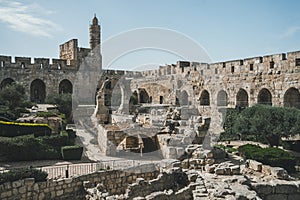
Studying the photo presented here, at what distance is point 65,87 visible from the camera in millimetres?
35125

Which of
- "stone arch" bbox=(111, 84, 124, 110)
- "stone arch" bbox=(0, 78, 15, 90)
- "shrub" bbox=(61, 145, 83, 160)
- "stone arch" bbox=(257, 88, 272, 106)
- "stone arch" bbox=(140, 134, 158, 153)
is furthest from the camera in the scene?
"stone arch" bbox=(0, 78, 15, 90)

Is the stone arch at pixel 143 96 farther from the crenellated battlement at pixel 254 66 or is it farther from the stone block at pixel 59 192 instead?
the stone block at pixel 59 192

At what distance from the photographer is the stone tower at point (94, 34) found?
3731 centimetres

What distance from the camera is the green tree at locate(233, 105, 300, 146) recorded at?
1670 centimetres

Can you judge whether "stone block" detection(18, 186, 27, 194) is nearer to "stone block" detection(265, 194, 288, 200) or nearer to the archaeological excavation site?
the archaeological excavation site

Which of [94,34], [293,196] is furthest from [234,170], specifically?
[94,34]

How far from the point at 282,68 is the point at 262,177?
13736mm

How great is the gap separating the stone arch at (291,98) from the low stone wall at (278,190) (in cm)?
1410

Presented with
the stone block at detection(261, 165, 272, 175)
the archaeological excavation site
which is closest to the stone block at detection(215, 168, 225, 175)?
the archaeological excavation site

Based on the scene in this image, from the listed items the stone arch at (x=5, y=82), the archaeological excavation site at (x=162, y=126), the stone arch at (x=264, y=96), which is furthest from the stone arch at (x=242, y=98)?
the stone arch at (x=5, y=82)

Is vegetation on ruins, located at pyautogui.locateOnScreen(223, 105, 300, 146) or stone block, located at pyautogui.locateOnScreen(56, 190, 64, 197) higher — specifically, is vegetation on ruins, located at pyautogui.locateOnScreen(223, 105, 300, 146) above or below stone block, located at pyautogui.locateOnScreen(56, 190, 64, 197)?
above

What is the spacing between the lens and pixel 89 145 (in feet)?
56.2

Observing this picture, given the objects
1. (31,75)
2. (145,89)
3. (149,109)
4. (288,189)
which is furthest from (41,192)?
(145,89)

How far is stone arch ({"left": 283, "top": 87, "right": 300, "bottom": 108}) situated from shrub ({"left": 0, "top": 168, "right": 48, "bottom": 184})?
1784 centimetres
